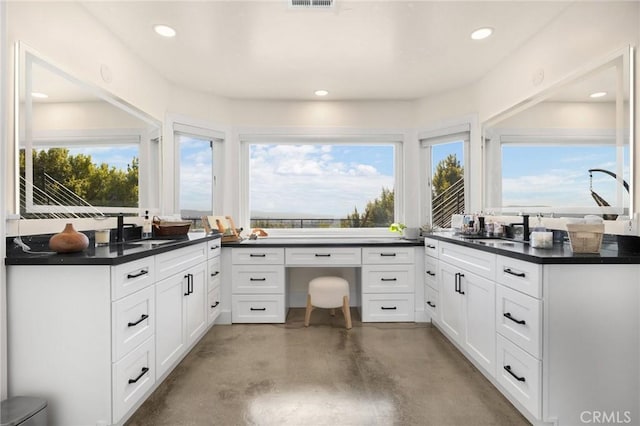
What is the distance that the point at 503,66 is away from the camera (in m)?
3.04

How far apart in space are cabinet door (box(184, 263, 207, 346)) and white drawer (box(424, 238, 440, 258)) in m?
2.07

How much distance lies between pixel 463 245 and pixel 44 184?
271 centimetres

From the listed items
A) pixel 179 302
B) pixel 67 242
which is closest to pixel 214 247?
pixel 179 302

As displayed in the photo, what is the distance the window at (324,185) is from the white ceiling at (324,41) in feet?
2.70

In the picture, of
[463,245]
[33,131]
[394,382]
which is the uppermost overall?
[33,131]

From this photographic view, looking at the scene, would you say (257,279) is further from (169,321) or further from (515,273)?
(515,273)

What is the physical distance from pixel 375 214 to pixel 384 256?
0.94m

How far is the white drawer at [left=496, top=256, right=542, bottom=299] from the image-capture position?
66.8 inches

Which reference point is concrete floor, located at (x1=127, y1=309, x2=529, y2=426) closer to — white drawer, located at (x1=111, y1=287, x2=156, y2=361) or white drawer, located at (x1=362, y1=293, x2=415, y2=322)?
white drawer, located at (x1=362, y1=293, x2=415, y2=322)

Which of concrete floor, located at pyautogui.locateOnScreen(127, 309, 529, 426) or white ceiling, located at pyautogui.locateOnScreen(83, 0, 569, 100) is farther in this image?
white ceiling, located at pyautogui.locateOnScreen(83, 0, 569, 100)

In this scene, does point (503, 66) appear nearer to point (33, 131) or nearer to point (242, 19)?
point (242, 19)

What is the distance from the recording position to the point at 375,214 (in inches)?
170

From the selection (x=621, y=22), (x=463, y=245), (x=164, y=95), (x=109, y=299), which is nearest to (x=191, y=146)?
(x=164, y=95)

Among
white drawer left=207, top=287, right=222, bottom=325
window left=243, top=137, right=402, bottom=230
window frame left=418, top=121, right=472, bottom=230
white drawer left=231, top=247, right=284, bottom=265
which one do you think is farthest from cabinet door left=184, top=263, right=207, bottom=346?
window frame left=418, top=121, right=472, bottom=230
